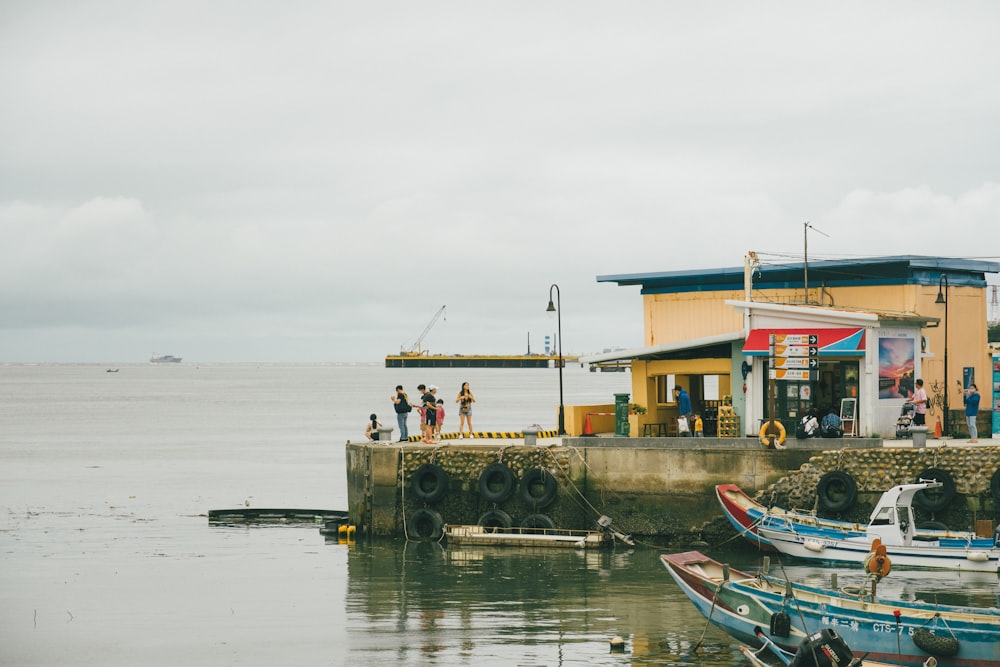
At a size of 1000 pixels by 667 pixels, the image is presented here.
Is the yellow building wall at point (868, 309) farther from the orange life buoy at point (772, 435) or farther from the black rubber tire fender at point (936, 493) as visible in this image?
the black rubber tire fender at point (936, 493)

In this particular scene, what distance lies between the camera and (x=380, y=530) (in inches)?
1368

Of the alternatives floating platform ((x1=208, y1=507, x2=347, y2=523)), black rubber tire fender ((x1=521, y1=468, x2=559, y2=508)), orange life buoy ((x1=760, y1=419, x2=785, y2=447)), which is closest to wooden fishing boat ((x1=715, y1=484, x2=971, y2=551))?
orange life buoy ((x1=760, y1=419, x2=785, y2=447))

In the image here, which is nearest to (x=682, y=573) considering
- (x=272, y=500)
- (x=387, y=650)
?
(x=387, y=650)

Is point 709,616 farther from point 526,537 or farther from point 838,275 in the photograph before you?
point 838,275

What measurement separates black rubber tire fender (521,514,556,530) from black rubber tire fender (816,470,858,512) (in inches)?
275

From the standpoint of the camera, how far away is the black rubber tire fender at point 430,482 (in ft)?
112

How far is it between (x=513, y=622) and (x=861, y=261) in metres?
16.9

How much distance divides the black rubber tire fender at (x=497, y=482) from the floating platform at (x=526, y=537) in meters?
0.85

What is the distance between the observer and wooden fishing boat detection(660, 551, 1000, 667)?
20.2m

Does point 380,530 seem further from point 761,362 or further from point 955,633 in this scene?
point 955,633

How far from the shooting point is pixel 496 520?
33.7 m

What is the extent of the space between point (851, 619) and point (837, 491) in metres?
10.3

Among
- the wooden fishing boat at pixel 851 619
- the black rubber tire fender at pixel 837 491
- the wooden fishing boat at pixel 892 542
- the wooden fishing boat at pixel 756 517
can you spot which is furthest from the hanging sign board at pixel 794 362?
the wooden fishing boat at pixel 851 619

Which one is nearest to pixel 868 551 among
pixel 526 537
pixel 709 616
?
pixel 709 616
